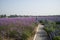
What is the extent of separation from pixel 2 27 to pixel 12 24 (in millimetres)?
1024

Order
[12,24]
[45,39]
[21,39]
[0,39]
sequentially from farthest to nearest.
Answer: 1. [45,39]
2. [12,24]
3. [21,39]
4. [0,39]

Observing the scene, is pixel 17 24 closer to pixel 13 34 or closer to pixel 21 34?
pixel 13 34

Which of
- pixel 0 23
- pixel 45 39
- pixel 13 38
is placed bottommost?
pixel 45 39

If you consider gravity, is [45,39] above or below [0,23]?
below

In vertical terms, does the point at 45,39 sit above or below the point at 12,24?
below

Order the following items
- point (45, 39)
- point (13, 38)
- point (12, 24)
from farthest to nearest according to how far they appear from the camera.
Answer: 1. point (45, 39)
2. point (12, 24)
3. point (13, 38)

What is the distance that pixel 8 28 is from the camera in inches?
433

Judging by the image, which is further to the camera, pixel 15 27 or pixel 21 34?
pixel 15 27

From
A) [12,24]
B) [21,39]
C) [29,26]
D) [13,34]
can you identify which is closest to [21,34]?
[21,39]

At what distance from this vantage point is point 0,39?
7.79 metres

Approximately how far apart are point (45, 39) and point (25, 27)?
1762 millimetres

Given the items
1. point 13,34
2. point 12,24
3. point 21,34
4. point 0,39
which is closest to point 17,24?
point 12,24

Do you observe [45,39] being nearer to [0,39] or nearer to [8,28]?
[8,28]

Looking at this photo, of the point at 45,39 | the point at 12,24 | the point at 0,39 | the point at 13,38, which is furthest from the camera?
the point at 45,39
